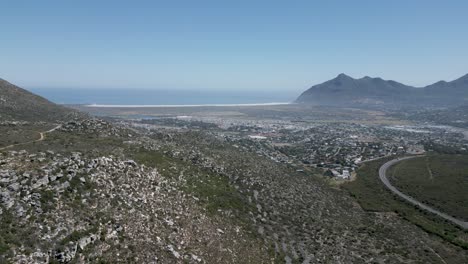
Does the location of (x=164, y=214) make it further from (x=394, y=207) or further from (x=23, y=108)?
(x=23, y=108)

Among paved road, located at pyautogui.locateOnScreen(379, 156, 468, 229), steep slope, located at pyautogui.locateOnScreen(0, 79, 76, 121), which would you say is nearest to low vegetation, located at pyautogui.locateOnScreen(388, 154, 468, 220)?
paved road, located at pyautogui.locateOnScreen(379, 156, 468, 229)

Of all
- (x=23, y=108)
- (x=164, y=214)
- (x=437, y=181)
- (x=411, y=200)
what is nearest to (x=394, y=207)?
(x=411, y=200)

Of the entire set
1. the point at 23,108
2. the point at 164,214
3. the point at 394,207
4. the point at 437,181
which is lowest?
the point at 437,181

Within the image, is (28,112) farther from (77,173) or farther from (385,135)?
(385,135)

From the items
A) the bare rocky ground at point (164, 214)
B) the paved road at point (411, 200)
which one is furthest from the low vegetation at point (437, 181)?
the bare rocky ground at point (164, 214)

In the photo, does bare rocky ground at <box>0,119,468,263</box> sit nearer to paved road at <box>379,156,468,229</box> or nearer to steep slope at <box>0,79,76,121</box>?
paved road at <box>379,156,468,229</box>

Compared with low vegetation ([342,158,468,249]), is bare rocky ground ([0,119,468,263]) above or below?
above

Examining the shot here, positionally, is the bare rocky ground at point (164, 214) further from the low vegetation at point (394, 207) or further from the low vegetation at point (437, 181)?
the low vegetation at point (437, 181)

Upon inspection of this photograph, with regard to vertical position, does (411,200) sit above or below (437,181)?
below
